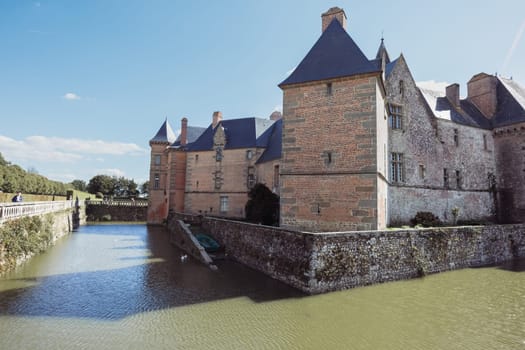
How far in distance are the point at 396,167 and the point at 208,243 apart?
10938 mm

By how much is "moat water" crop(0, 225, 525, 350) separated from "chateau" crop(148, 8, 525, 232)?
330cm

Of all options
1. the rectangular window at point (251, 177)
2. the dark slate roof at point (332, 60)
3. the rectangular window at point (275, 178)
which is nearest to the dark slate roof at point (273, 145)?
the rectangular window at point (275, 178)

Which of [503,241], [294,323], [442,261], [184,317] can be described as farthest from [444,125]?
[184,317]

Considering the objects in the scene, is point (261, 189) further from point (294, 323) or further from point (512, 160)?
point (512, 160)

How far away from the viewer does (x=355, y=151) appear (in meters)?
11.6

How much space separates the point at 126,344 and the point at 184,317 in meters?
1.64

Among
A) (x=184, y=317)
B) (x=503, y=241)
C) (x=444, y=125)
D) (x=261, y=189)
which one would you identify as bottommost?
(x=184, y=317)

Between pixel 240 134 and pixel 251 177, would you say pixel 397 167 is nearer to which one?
pixel 251 177

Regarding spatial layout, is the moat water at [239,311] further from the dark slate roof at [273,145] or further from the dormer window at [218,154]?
the dormer window at [218,154]

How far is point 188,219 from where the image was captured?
21.0 metres

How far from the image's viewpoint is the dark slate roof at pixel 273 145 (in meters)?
21.7

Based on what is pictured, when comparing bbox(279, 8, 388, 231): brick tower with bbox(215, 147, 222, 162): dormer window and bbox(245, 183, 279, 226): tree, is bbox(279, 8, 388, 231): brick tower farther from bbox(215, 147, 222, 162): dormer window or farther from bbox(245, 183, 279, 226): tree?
bbox(215, 147, 222, 162): dormer window

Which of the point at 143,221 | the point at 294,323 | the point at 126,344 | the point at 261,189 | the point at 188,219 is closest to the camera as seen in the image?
the point at 126,344

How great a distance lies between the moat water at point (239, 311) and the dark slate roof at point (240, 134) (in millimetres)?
15251
